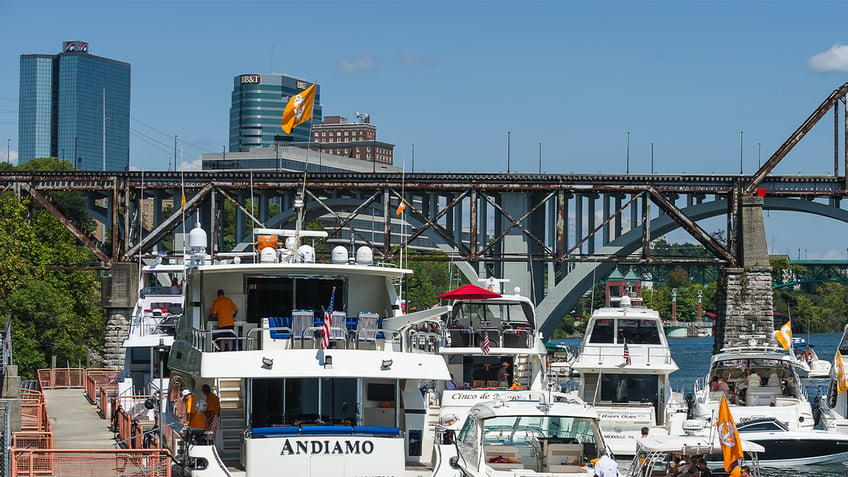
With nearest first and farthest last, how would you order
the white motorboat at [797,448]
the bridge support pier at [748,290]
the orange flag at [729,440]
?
the orange flag at [729,440] → the white motorboat at [797,448] → the bridge support pier at [748,290]

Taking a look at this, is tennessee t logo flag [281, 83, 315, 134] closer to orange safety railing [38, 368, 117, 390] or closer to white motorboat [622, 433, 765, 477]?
white motorboat [622, 433, 765, 477]

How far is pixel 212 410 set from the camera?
2723 centimetres

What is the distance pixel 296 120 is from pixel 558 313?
160 ft

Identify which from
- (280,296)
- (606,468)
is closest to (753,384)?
(606,468)

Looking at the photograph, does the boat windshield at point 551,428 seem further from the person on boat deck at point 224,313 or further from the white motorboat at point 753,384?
the white motorboat at point 753,384

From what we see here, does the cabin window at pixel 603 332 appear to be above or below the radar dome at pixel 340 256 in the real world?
below

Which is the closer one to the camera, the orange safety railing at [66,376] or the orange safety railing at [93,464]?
the orange safety railing at [93,464]

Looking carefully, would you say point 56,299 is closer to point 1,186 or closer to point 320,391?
point 1,186

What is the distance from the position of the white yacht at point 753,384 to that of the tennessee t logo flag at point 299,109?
52.3 ft

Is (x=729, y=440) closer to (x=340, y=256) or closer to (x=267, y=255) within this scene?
(x=340, y=256)

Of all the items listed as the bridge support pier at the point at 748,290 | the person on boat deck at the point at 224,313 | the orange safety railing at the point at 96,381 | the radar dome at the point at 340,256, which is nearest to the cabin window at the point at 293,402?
the person on boat deck at the point at 224,313

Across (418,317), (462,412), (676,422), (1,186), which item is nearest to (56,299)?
(1,186)

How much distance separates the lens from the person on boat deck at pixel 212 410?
26.9 m

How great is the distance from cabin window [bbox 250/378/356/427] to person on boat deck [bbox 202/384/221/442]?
1.71 metres
